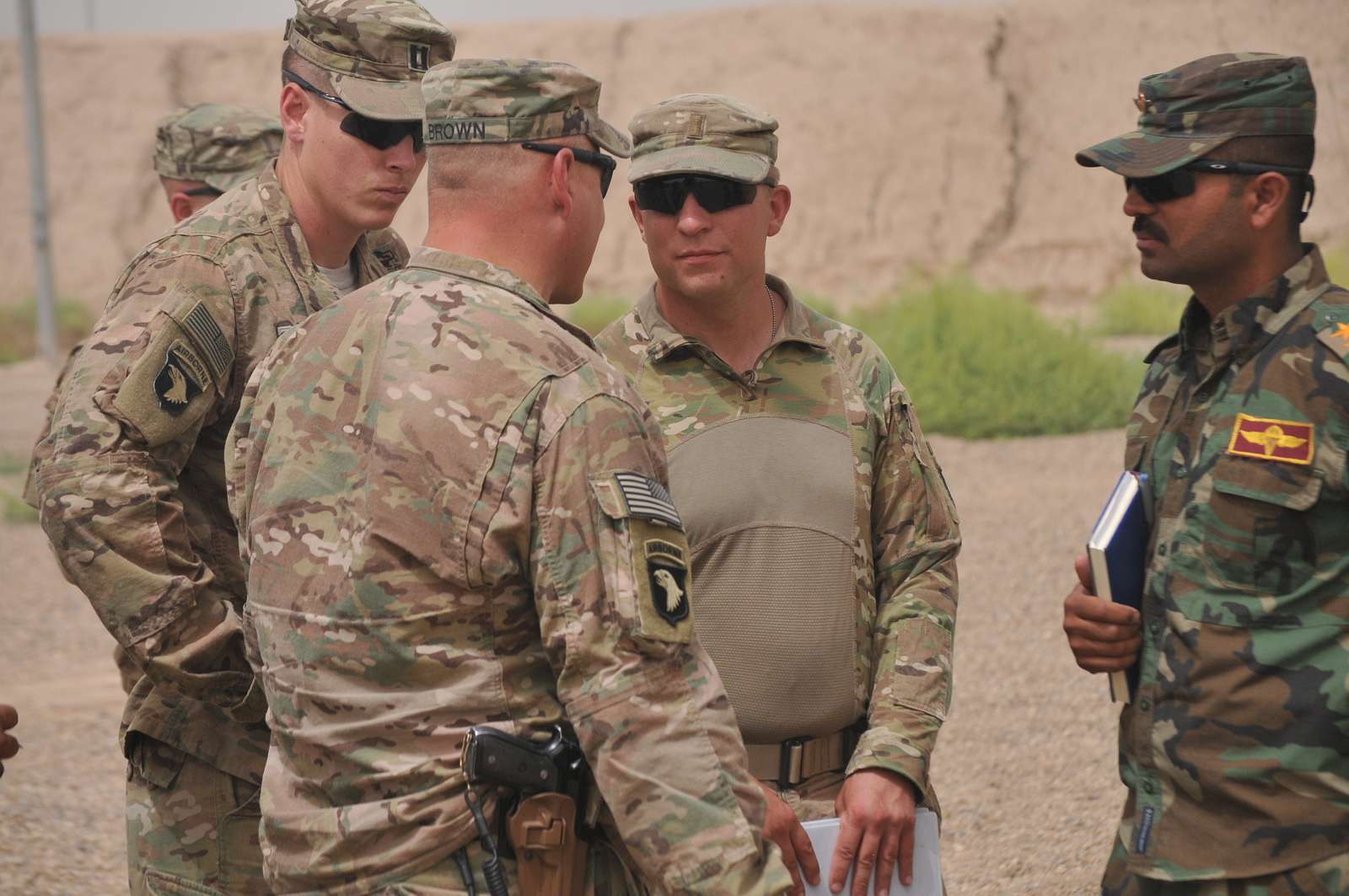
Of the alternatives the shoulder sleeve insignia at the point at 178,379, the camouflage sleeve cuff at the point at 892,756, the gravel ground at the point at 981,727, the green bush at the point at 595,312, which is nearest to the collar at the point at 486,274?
the shoulder sleeve insignia at the point at 178,379

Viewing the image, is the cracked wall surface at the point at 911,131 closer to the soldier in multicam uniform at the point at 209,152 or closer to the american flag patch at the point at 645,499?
the soldier in multicam uniform at the point at 209,152

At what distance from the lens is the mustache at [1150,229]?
9.69 ft

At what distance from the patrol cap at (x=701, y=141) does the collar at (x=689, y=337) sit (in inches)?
10.2

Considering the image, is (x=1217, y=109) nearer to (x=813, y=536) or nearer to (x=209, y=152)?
(x=813, y=536)

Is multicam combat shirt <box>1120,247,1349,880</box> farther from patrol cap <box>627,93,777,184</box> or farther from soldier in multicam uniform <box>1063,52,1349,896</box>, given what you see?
patrol cap <box>627,93,777,184</box>

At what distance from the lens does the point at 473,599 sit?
7.38ft

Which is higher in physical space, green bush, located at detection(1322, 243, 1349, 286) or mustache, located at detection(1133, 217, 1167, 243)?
mustache, located at detection(1133, 217, 1167, 243)

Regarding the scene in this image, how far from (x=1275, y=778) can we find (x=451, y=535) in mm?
1515

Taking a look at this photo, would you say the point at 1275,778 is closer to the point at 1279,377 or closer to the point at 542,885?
the point at 1279,377

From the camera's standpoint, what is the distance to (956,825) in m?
6.35

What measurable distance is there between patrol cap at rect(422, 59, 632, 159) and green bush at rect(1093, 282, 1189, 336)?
715 inches

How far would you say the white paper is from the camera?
2.86 m

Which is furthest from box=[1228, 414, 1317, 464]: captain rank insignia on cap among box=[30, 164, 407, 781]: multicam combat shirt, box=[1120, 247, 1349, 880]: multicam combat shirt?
box=[30, 164, 407, 781]: multicam combat shirt

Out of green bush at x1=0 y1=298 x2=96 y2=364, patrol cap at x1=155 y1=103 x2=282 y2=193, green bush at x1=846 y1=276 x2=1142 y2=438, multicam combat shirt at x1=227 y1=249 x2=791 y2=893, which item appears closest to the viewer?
multicam combat shirt at x1=227 y1=249 x2=791 y2=893
